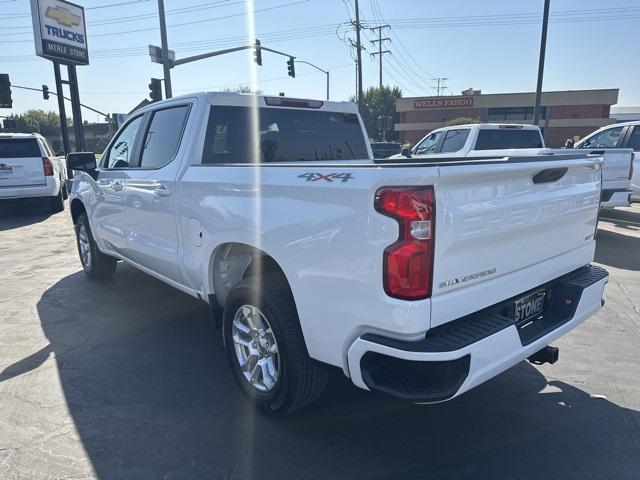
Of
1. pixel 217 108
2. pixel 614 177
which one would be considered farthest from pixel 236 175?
pixel 614 177

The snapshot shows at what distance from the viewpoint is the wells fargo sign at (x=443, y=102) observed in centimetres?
5484

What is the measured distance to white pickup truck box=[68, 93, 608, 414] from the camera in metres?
2.18

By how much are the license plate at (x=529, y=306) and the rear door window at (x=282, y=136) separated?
229 centimetres

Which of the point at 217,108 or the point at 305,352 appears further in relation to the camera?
the point at 217,108

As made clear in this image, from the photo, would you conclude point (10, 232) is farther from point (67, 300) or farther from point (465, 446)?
point (465, 446)

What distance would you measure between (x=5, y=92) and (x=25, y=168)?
1244 centimetres

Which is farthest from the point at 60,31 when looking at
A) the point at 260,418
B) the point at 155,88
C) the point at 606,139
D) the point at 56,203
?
the point at 260,418

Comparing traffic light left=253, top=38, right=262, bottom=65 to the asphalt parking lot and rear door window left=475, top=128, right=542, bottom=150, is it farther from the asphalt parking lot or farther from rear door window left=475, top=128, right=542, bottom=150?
the asphalt parking lot

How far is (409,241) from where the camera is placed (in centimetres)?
215

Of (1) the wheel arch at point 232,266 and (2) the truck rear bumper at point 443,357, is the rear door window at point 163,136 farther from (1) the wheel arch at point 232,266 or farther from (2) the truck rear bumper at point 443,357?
(2) the truck rear bumper at point 443,357

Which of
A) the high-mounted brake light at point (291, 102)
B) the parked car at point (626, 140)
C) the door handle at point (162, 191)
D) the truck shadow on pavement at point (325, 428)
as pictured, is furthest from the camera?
the parked car at point (626, 140)

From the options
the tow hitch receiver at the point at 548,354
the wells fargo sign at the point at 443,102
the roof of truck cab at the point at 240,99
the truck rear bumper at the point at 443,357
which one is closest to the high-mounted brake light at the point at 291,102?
the roof of truck cab at the point at 240,99

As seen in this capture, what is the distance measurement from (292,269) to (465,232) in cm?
93

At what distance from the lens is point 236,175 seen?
3.08 m
